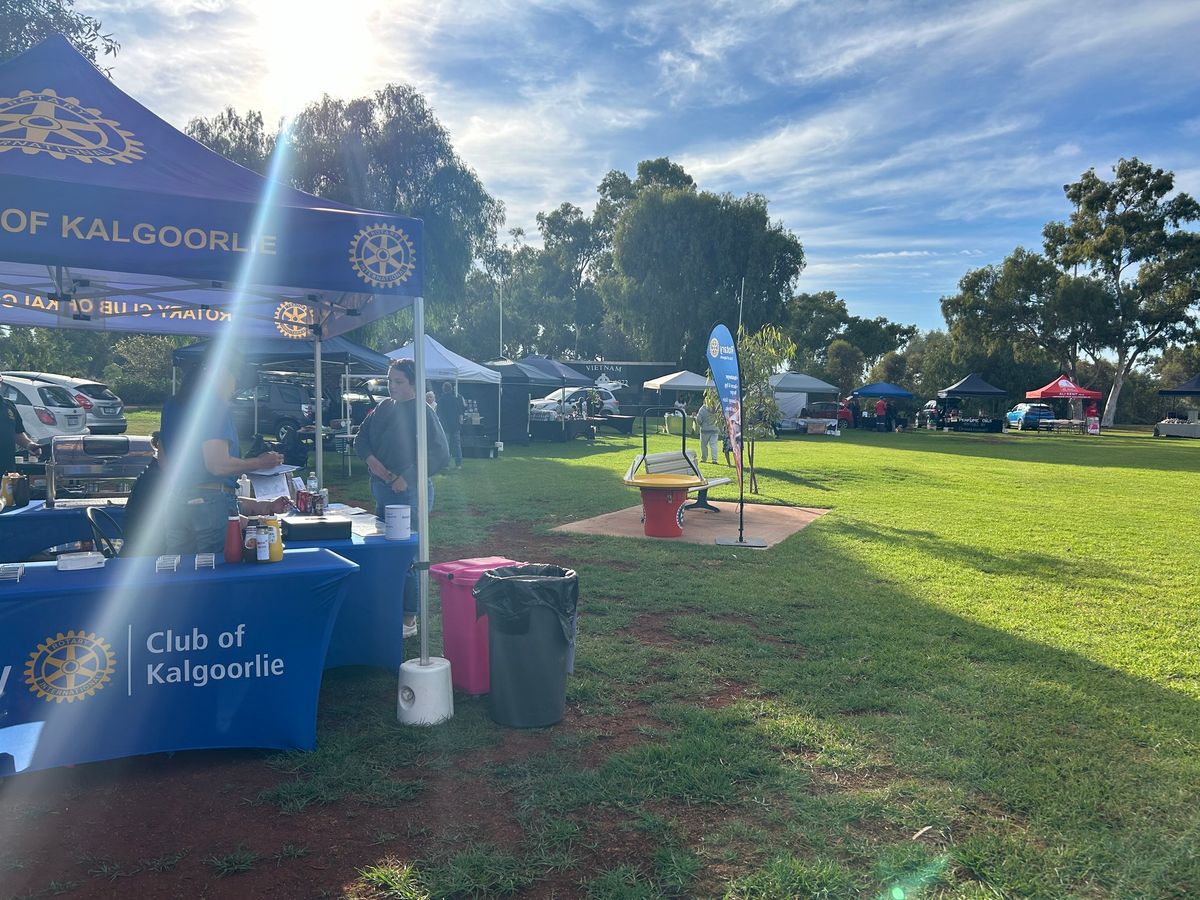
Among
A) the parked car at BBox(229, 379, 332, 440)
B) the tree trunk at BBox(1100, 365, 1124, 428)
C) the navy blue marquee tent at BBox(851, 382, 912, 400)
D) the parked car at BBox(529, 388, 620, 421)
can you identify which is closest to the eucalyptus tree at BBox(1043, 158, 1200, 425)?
the tree trunk at BBox(1100, 365, 1124, 428)

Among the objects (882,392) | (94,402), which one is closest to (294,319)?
(94,402)

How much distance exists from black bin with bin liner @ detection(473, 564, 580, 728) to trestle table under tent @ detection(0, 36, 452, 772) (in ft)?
1.10

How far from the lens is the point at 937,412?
41.9 meters

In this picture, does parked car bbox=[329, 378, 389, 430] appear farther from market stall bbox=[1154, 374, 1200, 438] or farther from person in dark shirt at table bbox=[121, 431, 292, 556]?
market stall bbox=[1154, 374, 1200, 438]

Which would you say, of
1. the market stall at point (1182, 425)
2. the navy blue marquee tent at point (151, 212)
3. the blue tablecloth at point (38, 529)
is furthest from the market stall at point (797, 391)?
the navy blue marquee tent at point (151, 212)

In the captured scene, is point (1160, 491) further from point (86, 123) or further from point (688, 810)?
point (86, 123)

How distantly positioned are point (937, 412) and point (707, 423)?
2916 centimetres

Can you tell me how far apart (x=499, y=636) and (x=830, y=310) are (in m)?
68.1

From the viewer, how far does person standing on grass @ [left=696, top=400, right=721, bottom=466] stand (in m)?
17.1

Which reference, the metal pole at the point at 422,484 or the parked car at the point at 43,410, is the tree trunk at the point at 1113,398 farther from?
the metal pole at the point at 422,484

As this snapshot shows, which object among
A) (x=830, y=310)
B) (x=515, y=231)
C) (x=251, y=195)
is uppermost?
(x=515, y=231)

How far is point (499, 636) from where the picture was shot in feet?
12.7

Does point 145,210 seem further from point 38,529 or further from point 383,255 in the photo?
point 38,529

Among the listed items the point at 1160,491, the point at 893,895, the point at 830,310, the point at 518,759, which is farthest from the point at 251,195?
the point at 830,310
